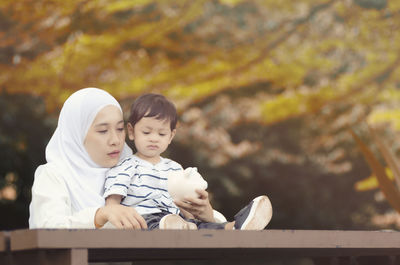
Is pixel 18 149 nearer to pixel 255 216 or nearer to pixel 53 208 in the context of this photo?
pixel 53 208

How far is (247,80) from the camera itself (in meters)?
7.62

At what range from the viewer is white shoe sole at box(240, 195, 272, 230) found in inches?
82.7

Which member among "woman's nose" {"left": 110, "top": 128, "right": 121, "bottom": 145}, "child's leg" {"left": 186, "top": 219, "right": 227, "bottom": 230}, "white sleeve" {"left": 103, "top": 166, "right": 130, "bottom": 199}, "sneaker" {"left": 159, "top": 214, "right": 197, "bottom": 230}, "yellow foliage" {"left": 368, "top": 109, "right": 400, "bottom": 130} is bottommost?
"sneaker" {"left": 159, "top": 214, "right": 197, "bottom": 230}

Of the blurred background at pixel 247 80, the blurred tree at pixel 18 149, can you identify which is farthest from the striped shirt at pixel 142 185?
the blurred background at pixel 247 80

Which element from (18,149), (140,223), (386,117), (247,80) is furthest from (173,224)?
(386,117)

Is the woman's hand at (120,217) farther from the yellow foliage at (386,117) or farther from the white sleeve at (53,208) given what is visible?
the yellow foliage at (386,117)

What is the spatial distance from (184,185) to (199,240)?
34cm

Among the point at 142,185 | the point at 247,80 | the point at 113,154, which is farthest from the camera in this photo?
the point at 247,80

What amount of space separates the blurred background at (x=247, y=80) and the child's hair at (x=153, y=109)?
443 centimetres

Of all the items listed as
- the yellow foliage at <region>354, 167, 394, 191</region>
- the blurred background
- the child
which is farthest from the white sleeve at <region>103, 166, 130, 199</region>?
the yellow foliage at <region>354, 167, 394, 191</region>

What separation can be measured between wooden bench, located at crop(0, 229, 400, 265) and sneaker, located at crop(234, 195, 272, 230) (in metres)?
0.14

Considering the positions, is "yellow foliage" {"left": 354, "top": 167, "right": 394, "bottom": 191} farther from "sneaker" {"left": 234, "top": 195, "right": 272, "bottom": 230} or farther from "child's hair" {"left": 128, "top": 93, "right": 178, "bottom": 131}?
"sneaker" {"left": 234, "top": 195, "right": 272, "bottom": 230}

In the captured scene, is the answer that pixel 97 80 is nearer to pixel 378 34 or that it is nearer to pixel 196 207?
pixel 378 34

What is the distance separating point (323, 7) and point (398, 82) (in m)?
A: 1.25
